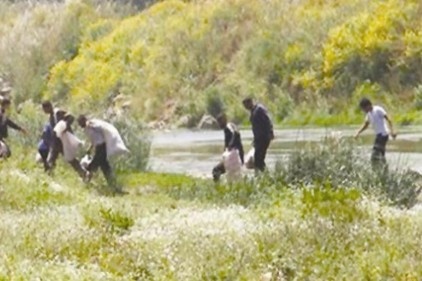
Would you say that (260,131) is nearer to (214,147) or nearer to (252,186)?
(252,186)

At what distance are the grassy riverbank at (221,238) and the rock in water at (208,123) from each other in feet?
146

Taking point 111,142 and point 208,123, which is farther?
point 208,123

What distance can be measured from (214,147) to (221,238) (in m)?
31.0

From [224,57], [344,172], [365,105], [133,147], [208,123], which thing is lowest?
[208,123]

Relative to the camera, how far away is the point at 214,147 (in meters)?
43.6

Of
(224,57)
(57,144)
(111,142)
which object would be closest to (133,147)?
(57,144)

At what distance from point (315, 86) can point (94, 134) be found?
1507 inches

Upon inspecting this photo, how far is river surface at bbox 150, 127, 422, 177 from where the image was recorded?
1239 inches

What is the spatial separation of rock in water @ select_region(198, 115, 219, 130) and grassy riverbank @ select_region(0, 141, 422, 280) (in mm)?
44390

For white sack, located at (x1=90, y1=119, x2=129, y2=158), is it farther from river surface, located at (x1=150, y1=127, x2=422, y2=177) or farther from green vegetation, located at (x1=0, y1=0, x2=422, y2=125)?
green vegetation, located at (x1=0, y1=0, x2=422, y2=125)

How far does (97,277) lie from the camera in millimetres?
10414

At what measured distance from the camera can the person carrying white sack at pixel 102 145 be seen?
22.4 meters

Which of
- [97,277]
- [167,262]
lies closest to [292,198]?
[167,262]

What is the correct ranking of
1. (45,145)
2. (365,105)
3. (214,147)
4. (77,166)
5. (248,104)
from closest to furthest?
(248,104)
(365,105)
(77,166)
(45,145)
(214,147)
